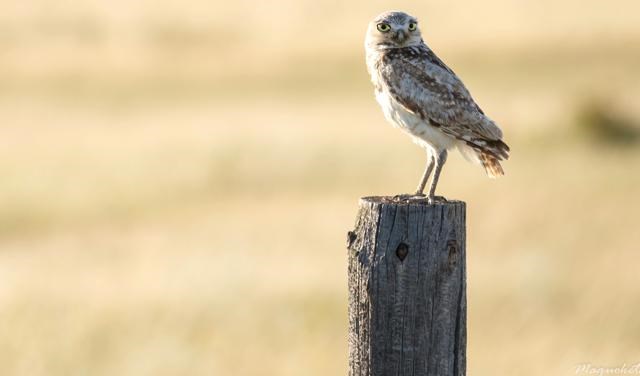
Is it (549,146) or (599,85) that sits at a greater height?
(599,85)

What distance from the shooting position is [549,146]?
26.0 meters

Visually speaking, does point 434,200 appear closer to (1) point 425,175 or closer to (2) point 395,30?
(1) point 425,175

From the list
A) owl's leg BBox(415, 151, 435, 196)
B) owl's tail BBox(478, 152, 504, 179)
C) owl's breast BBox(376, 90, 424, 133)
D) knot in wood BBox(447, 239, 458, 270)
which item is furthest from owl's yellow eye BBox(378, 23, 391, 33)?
knot in wood BBox(447, 239, 458, 270)

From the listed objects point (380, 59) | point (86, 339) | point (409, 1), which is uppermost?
point (409, 1)

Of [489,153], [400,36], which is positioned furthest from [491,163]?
[400,36]

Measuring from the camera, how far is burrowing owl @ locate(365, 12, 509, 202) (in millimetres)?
8141

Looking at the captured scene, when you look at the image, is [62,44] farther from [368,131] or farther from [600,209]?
[600,209]

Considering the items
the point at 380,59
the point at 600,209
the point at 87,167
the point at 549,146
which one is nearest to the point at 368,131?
the point at 549,146

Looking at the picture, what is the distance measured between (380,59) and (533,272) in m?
6.71

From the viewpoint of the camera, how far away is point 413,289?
541 cm

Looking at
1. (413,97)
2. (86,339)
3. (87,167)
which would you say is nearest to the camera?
(413,97)

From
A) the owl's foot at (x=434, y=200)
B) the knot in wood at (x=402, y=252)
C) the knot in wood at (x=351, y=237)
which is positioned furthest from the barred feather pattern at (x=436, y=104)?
the knot in wood at (x=402, y=252)

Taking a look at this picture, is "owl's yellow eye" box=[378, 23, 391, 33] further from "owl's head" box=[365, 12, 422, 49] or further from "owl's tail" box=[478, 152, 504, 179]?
"owl's tail" box=[478, 152, 504, 179]

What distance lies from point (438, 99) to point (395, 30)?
58cm
